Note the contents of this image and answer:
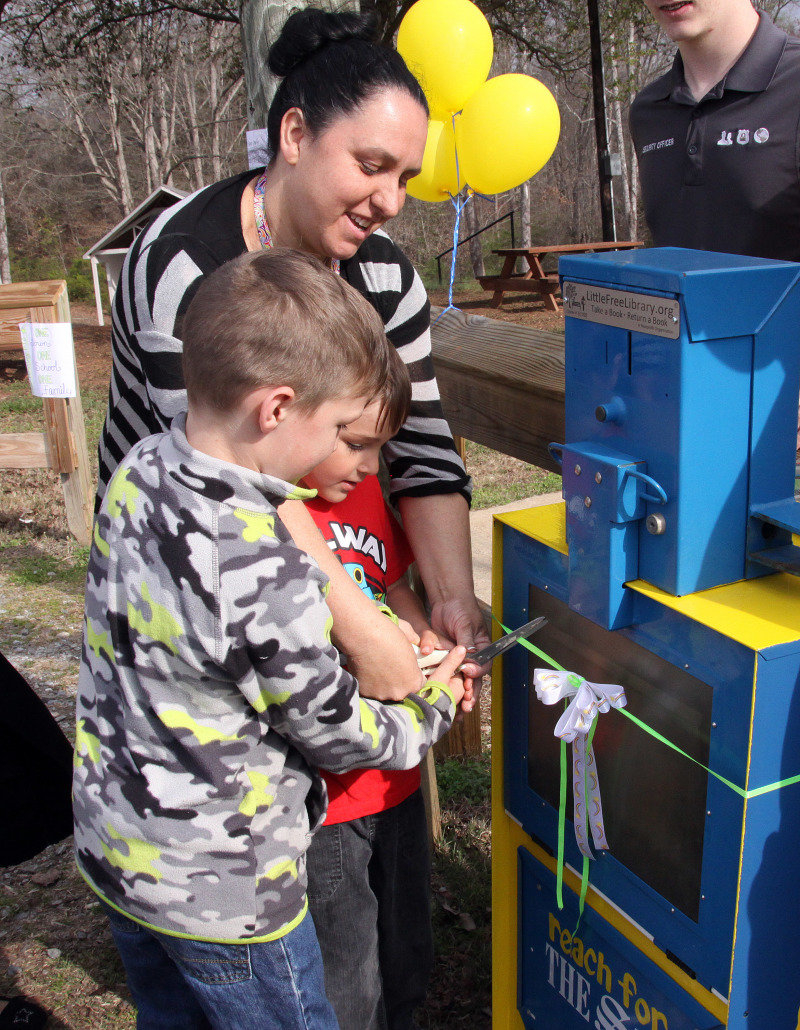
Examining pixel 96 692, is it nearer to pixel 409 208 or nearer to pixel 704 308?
pixel 704 308

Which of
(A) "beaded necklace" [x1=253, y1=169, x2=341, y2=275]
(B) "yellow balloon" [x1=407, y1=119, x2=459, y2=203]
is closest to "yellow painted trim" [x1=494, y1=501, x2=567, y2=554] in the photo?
(A) "beaded necklace" [x1=253, y1=169, x2=341, y2=275]

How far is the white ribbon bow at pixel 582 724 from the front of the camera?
131 cm

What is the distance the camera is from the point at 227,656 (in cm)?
111

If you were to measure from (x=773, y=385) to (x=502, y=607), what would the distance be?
2.17ft

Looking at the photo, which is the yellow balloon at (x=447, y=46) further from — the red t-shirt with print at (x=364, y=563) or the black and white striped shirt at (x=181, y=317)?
the red t-shirt with print at (x=364, y=563)

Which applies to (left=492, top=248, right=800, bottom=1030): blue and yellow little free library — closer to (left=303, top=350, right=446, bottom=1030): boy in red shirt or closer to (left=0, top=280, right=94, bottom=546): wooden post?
(left=303, top=350, right=446, bottom=1030): boy in red shirt

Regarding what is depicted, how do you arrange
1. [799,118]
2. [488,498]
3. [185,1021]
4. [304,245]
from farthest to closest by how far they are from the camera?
[488,498] → [799,118] → [304,245] → [185,1021]

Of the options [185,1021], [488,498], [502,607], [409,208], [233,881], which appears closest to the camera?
[233,881]

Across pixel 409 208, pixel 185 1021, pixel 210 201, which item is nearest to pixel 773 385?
pixel 210 201

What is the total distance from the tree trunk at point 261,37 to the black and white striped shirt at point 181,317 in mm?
1253

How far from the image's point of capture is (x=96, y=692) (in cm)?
123

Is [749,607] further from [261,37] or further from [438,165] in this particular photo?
[438,165]

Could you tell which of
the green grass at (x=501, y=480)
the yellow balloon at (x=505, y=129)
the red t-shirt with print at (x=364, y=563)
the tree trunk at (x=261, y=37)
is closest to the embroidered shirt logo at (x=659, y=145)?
the tree trunk at (x=261, y=37)

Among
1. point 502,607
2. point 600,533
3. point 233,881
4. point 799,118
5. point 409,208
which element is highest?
point 409,208
